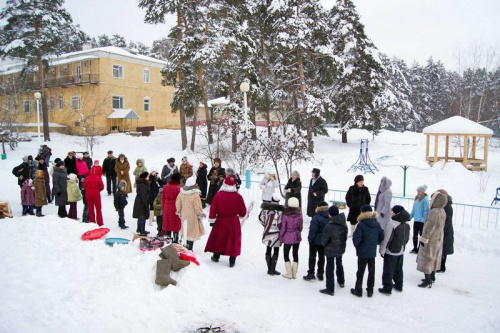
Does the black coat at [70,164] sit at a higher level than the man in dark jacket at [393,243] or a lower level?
higher

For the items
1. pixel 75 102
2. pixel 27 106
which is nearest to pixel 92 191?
pixel 75 102

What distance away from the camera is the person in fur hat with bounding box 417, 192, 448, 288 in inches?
268

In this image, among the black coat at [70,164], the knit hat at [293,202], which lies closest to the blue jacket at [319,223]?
the knit hat at [293,202]

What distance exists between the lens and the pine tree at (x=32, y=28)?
93.9ft

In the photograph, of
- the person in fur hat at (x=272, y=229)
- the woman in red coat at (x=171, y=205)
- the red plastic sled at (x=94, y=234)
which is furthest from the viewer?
the woman in red coat at (x=171, y=205)

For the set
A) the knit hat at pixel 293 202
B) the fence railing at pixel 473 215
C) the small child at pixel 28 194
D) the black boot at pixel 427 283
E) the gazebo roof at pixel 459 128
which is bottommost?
the black boot at pixel 427 283

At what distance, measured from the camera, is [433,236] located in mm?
6871

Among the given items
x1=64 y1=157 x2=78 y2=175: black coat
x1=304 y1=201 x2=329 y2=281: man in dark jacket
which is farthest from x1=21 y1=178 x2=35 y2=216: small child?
x1=304 y1=201 x2=329 y2=281: man in dark jacket

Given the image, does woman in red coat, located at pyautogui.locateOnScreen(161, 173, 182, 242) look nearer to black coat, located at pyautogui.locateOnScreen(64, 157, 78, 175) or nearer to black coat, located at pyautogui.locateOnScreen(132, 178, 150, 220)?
black coat, located at pyautogui.locateOnScreen(132, 178, 150, 220)

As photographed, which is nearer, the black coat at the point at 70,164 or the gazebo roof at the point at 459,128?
the black coat at the point at 70,164

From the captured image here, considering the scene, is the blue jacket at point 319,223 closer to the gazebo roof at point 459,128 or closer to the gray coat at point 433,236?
the gray coat at point 433,236

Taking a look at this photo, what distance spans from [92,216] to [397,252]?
781 centimetres

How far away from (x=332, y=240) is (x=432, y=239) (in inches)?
81.8

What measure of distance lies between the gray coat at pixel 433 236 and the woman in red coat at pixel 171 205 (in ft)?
16.7
